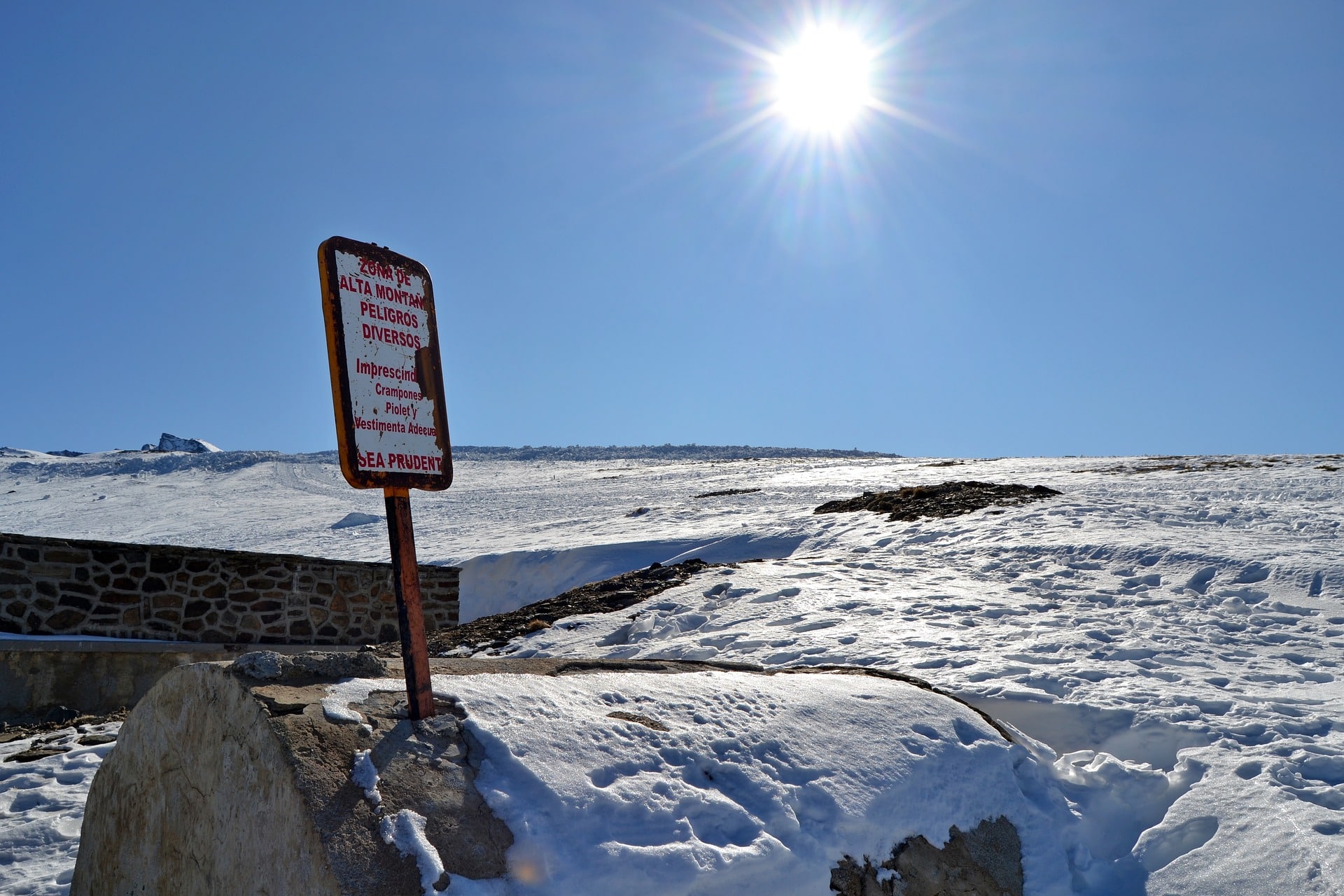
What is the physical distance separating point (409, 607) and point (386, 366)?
0.93m

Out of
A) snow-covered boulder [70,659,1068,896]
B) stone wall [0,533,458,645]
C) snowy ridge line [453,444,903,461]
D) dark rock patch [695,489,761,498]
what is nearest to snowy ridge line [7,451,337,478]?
snowy ridge line [453,444,903,461]

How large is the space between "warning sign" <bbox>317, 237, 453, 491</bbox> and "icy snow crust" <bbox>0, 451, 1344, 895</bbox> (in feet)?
9.28

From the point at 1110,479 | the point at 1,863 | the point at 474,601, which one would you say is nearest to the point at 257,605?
the point at 474,601

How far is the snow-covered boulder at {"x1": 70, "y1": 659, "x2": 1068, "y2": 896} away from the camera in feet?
8.92

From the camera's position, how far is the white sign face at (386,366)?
333 centimetres

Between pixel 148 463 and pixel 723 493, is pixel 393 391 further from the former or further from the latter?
pixel 148 463

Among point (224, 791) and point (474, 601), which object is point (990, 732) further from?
point (474, 601)

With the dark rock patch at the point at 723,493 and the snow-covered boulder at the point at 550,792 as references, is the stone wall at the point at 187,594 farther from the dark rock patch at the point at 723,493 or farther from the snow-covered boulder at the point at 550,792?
the dark rock patch at the point at 723,493

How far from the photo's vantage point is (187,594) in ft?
31.3

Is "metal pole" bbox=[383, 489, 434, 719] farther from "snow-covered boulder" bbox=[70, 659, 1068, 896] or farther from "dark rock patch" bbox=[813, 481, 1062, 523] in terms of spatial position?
"dark rock patch" bbox=[813, 481, 1062, 523]

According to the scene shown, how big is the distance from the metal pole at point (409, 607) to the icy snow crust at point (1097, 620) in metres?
2.47

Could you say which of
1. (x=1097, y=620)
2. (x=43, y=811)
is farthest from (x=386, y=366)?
(x=1097, y=620)

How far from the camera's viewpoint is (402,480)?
346 cm

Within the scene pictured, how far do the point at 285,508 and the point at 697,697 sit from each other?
28926mm
